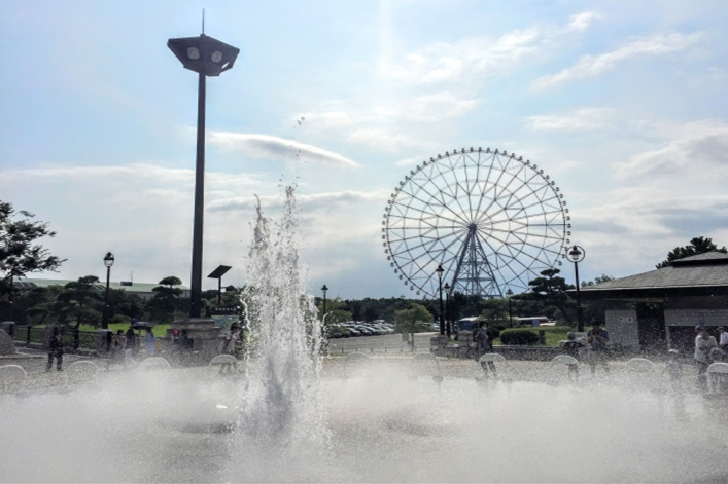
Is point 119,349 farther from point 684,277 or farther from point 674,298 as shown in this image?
point 684,277

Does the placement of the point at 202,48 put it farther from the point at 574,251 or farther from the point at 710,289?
the point at 710,289

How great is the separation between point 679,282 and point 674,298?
1214mm

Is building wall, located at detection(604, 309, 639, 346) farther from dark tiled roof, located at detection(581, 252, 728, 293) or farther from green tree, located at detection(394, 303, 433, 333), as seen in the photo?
green tree, located at detection(394, 303, 433, 333)

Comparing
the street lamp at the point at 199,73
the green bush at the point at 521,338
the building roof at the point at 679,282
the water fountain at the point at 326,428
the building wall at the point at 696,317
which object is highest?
the street lamp at the point at 199,73

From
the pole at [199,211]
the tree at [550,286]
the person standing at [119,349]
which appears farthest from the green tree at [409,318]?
the person standing at [119,349]

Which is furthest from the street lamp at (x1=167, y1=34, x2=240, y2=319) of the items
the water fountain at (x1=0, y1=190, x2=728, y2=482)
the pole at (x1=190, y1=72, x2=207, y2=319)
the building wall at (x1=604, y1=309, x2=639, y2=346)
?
the building wall at (x1=604, y1=309, x2=639, y2=346)

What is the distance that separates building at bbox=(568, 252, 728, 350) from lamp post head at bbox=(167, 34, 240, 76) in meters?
18.4

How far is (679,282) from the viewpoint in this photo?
21312 mm

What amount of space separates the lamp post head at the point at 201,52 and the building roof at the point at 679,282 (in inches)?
723

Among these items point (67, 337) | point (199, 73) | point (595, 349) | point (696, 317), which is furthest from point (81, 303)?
point (696, 317)

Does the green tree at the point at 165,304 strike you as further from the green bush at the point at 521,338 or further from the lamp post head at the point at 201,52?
the green bush at the point at 521,338

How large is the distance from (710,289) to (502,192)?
25.0 meters

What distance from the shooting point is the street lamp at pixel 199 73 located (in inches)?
932

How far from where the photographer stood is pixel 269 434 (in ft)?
27.5
